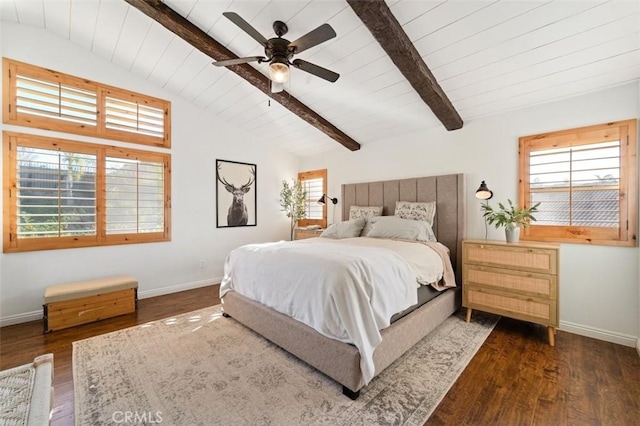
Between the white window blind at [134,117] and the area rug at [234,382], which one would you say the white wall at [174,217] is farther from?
the area rug at [234,382]

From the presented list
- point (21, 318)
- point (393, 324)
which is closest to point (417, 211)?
A: point (393, 324)

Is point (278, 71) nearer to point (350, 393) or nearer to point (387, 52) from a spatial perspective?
point (387, 52)

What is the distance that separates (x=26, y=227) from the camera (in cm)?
293

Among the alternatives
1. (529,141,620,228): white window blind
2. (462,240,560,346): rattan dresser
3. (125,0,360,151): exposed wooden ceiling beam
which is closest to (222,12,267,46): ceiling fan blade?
(125,0,360,151): exposed wooden ceiling beam

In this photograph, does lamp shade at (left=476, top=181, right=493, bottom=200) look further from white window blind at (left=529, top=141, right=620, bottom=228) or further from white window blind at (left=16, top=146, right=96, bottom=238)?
white window blind at (left=16, top=146, right=96, bottom=238)

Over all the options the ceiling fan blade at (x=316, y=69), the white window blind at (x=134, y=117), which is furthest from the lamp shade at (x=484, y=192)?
the white window blind at (x=134, y=117)

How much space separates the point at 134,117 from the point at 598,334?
236 inches

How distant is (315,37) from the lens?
6.36 feet

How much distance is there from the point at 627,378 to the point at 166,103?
575cm

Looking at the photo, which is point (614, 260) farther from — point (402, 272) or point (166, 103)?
point (166, 103)

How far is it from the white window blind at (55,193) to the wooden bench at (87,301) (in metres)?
0.68

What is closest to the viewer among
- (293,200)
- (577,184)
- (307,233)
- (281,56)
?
(281,56)

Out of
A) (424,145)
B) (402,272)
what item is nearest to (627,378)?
(402,272)

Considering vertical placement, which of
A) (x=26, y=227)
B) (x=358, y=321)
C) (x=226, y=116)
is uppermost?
(x=226, y=116)
